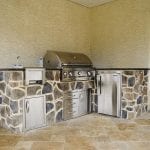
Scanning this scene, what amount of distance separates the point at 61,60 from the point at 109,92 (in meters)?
1.29

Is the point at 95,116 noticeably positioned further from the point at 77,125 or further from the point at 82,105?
the point at 77,125

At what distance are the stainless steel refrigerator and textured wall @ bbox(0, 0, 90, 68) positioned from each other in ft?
4.37

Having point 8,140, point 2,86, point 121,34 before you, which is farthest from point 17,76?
point 121,34

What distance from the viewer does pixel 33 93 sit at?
11.2ft

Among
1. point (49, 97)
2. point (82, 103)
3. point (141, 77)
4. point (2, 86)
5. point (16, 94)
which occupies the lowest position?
point (82, 103)

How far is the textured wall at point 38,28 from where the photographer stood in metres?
3.94

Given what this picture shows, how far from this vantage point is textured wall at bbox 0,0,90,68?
394 cm

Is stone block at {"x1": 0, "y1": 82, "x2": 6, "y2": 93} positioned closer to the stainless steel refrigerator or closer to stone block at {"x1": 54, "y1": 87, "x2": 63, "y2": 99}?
stone block at {"x1": 54, "y1": 87, "x2": 63, "y2": 99}

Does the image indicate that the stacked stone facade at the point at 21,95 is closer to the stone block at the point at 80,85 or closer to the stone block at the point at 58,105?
the stone block at the point at 58,105

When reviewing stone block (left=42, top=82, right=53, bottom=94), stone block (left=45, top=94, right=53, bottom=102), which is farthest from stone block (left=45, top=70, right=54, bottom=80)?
stone block (left=45, top=94, right=53, bottom=102)

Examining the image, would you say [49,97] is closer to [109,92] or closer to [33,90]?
[33,90]

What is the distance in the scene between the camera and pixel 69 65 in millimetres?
4082

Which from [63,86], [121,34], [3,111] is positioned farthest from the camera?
[121,34]

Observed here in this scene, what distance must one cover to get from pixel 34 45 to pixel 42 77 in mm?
1220
